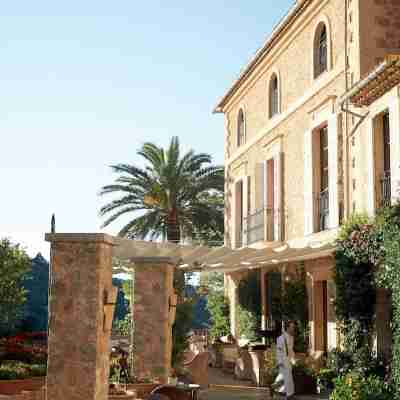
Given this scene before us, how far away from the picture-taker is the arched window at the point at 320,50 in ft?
54.1

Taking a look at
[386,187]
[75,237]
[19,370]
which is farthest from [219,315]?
[75,237]

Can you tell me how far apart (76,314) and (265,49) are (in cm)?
1277

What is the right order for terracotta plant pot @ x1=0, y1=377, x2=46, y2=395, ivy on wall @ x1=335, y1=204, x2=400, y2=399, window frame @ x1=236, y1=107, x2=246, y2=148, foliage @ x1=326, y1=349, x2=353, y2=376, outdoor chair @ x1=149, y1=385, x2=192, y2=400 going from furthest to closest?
1. window frame @ x1=236, y1=107, x2=246, y2=148
2. foliage @ x1=326, y1=349, x2=353, y2=376
3. ivy on wall @ x1=335, y1=204, x2=400, y2=399
4. terracotta plant pot @ x1=0, y1=377, x2=46, y2=395
5. outdoor chair @ x1=149, y1=385, x2=192, y2=400

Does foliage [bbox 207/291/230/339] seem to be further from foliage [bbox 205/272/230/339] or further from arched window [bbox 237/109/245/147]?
arched window [bbox 237/109/245/147]

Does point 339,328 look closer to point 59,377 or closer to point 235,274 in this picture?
point 59,377

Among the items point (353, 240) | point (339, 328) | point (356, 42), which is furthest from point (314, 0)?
point (339, 328)

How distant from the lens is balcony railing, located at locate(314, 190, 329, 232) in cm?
1598

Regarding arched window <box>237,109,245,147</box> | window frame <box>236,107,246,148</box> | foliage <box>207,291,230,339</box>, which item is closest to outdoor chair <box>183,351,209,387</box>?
foliage <box>207,291,230,339</box>

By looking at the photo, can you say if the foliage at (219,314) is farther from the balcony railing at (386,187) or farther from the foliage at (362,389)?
the foliage at (362,389)

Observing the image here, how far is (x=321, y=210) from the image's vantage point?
16250mm

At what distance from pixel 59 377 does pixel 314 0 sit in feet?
35.7

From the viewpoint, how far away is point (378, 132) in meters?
13.5

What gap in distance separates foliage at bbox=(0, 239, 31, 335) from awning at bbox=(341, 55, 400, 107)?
388 inches

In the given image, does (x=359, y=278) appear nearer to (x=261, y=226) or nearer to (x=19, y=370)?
(x=19, y=370)
